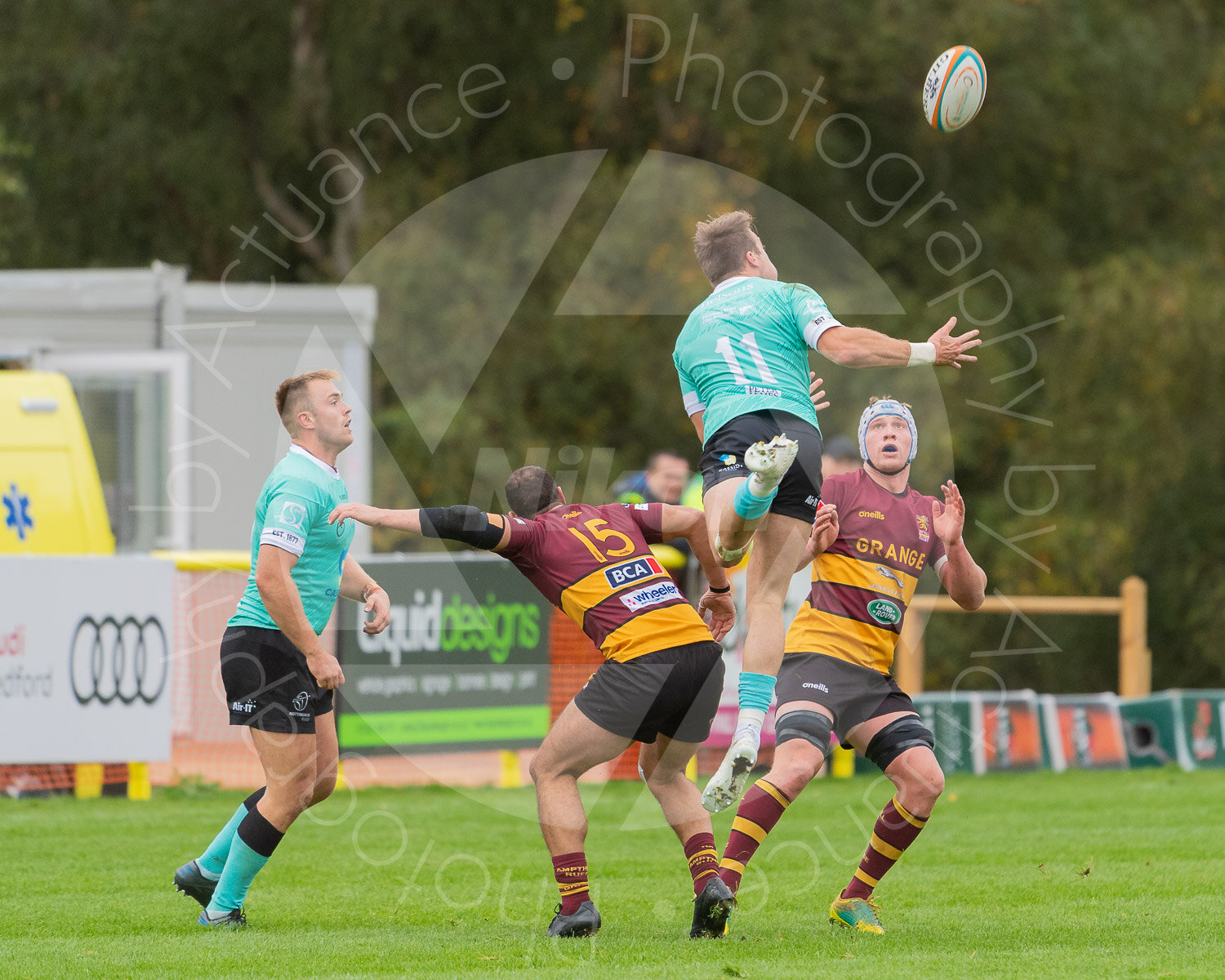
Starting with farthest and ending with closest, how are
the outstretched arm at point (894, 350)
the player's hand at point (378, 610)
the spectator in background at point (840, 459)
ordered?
the spectator in background at point (840, 459) < the player's hand at point (378, 610) < the outstretched arm at point (894, 350)

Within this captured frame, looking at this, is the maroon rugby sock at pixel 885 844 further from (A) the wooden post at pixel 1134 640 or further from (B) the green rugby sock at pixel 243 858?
(A) the wooden post at pixel 1134 640

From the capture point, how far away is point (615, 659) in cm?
653

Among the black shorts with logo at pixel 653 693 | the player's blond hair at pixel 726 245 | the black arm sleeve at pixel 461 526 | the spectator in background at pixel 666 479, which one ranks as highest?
the player's blond hair at pixel 726 245

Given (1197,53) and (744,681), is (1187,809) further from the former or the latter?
(1197,53)

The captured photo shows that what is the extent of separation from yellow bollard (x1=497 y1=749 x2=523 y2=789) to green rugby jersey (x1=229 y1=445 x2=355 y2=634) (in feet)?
19.0

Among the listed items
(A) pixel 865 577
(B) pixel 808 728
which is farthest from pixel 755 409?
(B) pixel 808 728

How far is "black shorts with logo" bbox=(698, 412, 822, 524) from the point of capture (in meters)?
6.83

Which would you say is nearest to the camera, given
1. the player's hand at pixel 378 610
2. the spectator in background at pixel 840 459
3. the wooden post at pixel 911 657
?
the player's hand at pixel 378 610

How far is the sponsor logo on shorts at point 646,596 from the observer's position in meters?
6.60

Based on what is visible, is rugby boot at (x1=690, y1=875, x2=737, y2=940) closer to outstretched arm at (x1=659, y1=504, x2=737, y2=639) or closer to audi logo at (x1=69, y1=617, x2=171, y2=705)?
outstretched arm at (x1=659, y1=504, x2=737, y2=639)

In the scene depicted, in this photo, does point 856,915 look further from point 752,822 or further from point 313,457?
point 313,457

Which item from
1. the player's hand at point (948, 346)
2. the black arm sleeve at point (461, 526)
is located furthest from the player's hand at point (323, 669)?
the player's hand at point (948, 346)

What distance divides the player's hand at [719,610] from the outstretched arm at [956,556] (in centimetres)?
93

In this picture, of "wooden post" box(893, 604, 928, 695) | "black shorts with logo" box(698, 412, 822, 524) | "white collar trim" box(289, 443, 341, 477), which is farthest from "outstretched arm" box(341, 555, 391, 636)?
"wooden post" box(893, 604, 928, 695)
